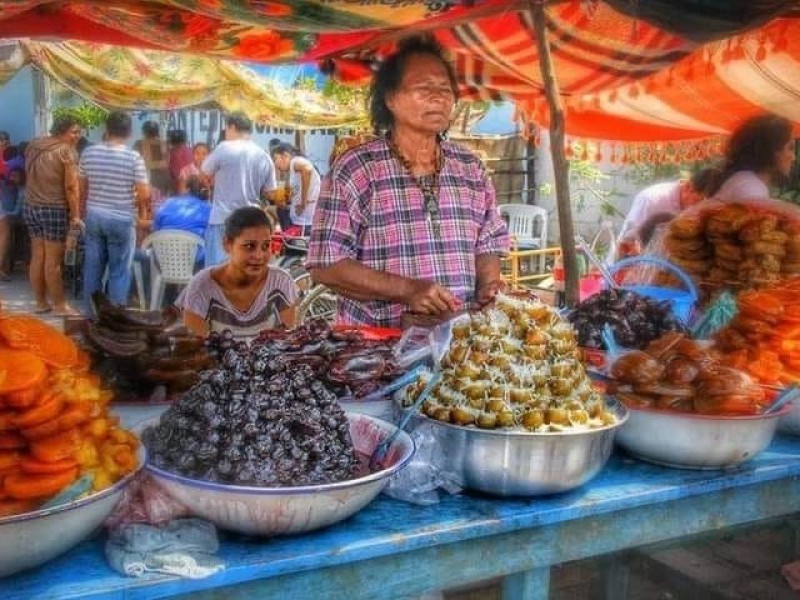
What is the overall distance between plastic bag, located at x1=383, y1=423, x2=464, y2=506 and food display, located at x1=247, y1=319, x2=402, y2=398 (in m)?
0.27

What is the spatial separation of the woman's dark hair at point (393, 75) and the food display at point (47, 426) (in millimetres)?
1840

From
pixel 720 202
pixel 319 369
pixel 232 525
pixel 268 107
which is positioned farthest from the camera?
pixel 268 107

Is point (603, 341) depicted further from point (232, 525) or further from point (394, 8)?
point (394, 8)

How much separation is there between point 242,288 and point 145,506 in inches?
94.0

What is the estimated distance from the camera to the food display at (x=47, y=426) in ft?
3.92

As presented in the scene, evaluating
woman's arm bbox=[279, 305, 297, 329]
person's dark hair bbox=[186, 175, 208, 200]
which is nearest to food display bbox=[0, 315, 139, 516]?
woman's arm bbox=[279, 305, 297, 329]

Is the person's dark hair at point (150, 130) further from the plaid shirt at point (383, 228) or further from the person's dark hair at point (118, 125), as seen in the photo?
the plaid shirt at point (383, 228)

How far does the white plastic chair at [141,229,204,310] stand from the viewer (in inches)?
287

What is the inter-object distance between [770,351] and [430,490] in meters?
1.09

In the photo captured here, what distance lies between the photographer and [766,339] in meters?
2.12

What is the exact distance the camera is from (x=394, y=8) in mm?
3434

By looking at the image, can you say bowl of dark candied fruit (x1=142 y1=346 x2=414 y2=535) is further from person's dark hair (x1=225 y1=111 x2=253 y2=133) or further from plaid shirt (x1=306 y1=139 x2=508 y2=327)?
person's dark hair (x1=225 y1=111 x2=253 y2=133)

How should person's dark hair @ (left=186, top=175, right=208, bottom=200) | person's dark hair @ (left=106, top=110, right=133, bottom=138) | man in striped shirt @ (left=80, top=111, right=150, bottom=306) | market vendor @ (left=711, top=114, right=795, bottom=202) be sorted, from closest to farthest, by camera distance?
market vendor @ (left=711, top=114, right=795, bottom=202)
person's dark hair @ (left=106, top=110, right=133, bottom=138)
man in striped shirt @ (left=80, top=111, right=150, bottom=306)
person's dark hair @ (left=186, top=175, right=208, bottom=200)

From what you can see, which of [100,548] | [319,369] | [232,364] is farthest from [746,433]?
[100,548]
